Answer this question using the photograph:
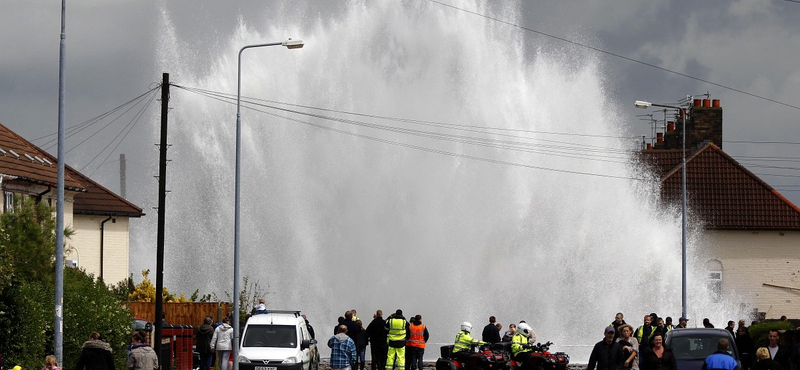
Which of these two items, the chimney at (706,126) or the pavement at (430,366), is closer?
the pavement at (430,366)

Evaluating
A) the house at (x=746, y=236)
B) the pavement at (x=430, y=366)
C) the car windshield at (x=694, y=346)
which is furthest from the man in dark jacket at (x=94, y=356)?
the house at (x=746, y=236)

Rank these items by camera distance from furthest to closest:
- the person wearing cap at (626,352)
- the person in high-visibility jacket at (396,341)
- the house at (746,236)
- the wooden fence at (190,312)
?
the house at (746,236)
the wooden fence at (190,312)
the person in high-visibility jacket at (396,341)
the person wearing cap at (626,352)

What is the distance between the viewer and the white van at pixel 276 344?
93.5ft

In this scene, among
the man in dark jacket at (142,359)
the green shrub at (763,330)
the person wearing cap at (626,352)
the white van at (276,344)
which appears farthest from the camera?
the green shrub at (763,330)

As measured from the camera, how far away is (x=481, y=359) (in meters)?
24.0

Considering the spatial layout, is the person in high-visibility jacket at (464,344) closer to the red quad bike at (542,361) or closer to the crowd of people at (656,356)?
the red quad bike at (542,361)

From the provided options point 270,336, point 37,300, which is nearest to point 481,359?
point 270,336

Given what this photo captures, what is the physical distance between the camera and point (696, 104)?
205 ft

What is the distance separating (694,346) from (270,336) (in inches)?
460

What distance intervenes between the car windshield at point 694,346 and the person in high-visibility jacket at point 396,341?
9608mm

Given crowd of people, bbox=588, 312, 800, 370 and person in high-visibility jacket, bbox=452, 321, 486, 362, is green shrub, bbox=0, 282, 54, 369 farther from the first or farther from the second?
crowd of people, bbox=588, 312, 800, 370

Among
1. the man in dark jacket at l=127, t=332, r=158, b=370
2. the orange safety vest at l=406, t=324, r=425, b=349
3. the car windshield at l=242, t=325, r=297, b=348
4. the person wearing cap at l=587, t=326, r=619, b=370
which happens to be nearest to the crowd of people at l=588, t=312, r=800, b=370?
the person wearing cap at l=587, t=326, r=619, b=370

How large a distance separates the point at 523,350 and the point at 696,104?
132 ft

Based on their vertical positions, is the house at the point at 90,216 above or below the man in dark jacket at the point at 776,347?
above
